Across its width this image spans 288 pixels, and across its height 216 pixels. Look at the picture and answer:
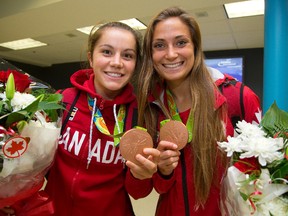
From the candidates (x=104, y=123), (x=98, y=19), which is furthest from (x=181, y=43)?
(x=98, y=19)

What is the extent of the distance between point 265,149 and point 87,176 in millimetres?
847

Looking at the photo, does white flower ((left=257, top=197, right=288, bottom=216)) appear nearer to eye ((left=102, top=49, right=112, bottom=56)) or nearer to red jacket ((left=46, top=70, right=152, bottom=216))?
red jacket ((left=46, top=70, right=152, bottom=216))

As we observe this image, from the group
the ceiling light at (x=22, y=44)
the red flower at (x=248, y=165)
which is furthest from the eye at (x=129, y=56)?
the ceiling light at (x=22, y=44)

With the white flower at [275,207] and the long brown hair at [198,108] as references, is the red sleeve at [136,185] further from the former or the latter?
the white flower at [275,207]

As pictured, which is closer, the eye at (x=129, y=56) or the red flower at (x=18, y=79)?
the red flower at (x=18, y=79)

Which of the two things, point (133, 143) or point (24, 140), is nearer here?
point (24, 140)

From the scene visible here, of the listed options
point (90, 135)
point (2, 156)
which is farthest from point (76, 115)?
point (2, 156)

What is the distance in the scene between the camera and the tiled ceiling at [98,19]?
185 inches

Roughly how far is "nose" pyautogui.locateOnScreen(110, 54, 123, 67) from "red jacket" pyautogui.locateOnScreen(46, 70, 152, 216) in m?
0.18

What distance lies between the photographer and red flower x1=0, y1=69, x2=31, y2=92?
3.49 feet

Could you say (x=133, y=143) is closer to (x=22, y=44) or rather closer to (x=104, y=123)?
(x=104, y=123)

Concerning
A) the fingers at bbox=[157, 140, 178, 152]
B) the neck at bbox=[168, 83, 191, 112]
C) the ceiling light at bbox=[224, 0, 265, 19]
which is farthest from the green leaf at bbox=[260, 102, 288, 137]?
the ceiling light at bbox=[224, 0, 265, 19]

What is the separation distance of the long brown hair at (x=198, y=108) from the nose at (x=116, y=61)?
0.44 ft

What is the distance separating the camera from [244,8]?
16.6 feet
